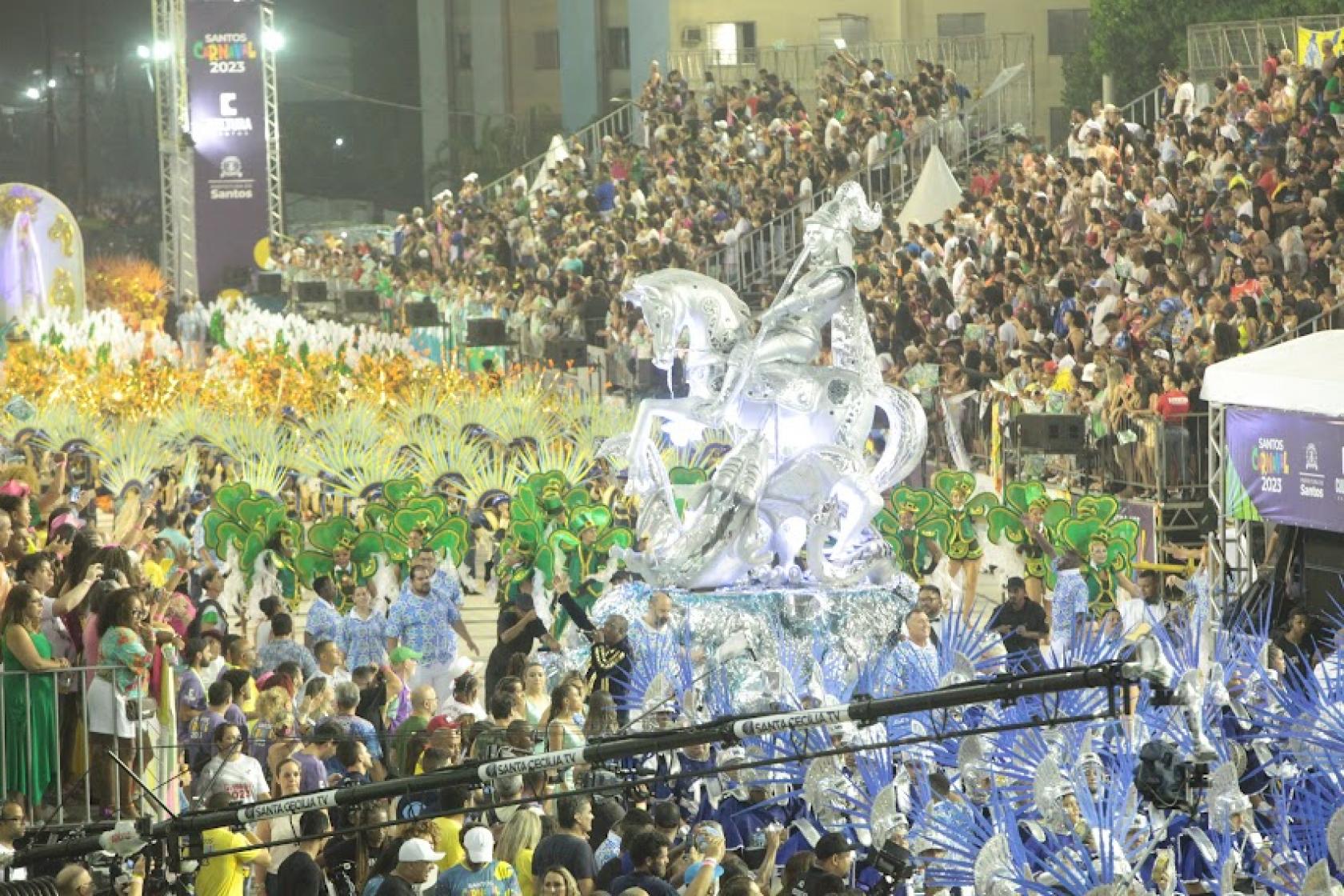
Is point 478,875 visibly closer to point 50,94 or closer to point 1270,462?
point 1270,462

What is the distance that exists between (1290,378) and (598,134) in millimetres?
29428

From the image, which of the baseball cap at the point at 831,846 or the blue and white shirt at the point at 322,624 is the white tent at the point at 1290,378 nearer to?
the blue and white shirt at the point at 322,624

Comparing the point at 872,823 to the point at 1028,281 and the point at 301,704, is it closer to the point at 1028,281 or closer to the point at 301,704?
the point at 301,704

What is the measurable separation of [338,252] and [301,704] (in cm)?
2935

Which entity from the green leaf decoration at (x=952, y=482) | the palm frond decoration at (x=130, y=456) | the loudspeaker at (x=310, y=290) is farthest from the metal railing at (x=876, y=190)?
the green leaf decoration at (x=952, y=482)

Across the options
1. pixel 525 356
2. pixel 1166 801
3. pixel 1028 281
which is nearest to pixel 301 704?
pixel 1166 801

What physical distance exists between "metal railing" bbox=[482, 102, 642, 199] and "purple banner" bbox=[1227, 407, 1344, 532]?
23882mm

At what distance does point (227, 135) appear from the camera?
129ft

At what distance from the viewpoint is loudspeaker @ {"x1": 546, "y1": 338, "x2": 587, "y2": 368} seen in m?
30.6

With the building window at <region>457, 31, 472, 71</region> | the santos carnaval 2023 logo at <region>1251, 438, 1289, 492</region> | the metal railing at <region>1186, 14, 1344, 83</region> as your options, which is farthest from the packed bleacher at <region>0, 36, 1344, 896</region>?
the building window at <region>457, 31, 472, 71</region>

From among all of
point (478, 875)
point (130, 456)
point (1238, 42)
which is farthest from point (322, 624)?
point (1238, 42)

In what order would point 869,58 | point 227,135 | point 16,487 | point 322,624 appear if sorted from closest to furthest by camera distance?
point 322,624 → point 16,487 → point 227,135 → point 869,58

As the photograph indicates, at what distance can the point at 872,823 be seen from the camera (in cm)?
945

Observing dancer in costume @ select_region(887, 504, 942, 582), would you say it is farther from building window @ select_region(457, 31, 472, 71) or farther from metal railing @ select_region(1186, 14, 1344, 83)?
building window @ select_region(457, 31, 472, 71)
